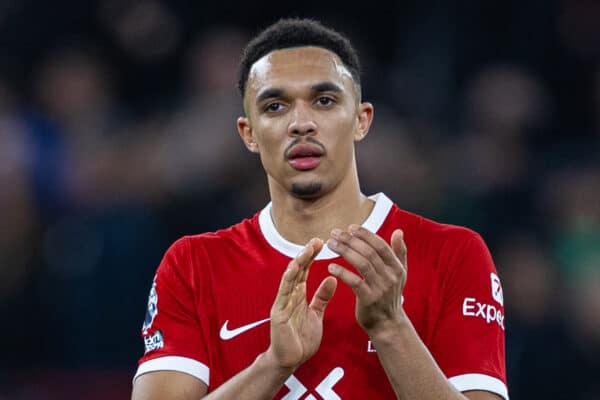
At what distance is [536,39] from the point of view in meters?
7.78

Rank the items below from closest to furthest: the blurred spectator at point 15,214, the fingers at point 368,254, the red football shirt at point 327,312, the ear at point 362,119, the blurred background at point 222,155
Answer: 1. the fingers at point 368,254
2. the red football shirt at point 327,312
3. the ear at point 362,119
4. the blurred background at point 222,155
5. the blurred spectator at point 15,214

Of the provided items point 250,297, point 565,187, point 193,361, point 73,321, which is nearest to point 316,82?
point 250,297

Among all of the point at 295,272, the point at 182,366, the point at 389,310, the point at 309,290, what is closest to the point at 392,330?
the point at 389,310

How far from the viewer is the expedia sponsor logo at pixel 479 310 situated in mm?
3584

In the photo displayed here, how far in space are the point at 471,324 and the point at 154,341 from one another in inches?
43.9

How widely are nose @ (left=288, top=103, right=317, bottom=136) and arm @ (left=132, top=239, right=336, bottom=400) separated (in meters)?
0.61

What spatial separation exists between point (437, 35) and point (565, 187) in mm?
1555

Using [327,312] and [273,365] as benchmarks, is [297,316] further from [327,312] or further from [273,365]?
[327,312]

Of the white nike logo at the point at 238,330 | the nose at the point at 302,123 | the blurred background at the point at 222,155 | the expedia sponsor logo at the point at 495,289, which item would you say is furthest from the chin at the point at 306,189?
the blurred background at the point at 222,155

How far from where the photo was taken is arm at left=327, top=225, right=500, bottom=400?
3113 mm

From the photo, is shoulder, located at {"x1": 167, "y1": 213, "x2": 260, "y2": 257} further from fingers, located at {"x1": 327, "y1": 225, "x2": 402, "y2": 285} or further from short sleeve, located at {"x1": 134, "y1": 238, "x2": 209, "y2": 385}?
fingers, located at {"x1": 327, "y1": 225, "x2": 402, "y2": 285}

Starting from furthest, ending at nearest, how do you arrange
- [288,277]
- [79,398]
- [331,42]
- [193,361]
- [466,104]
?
1. [466,104]
2. [79,398]
3. [331,42]
4. [193,361]
5. [288,277]

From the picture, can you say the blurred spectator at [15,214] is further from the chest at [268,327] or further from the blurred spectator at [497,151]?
the chest at [268,327]

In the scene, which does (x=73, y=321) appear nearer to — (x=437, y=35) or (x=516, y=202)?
(x=516, y=202)
